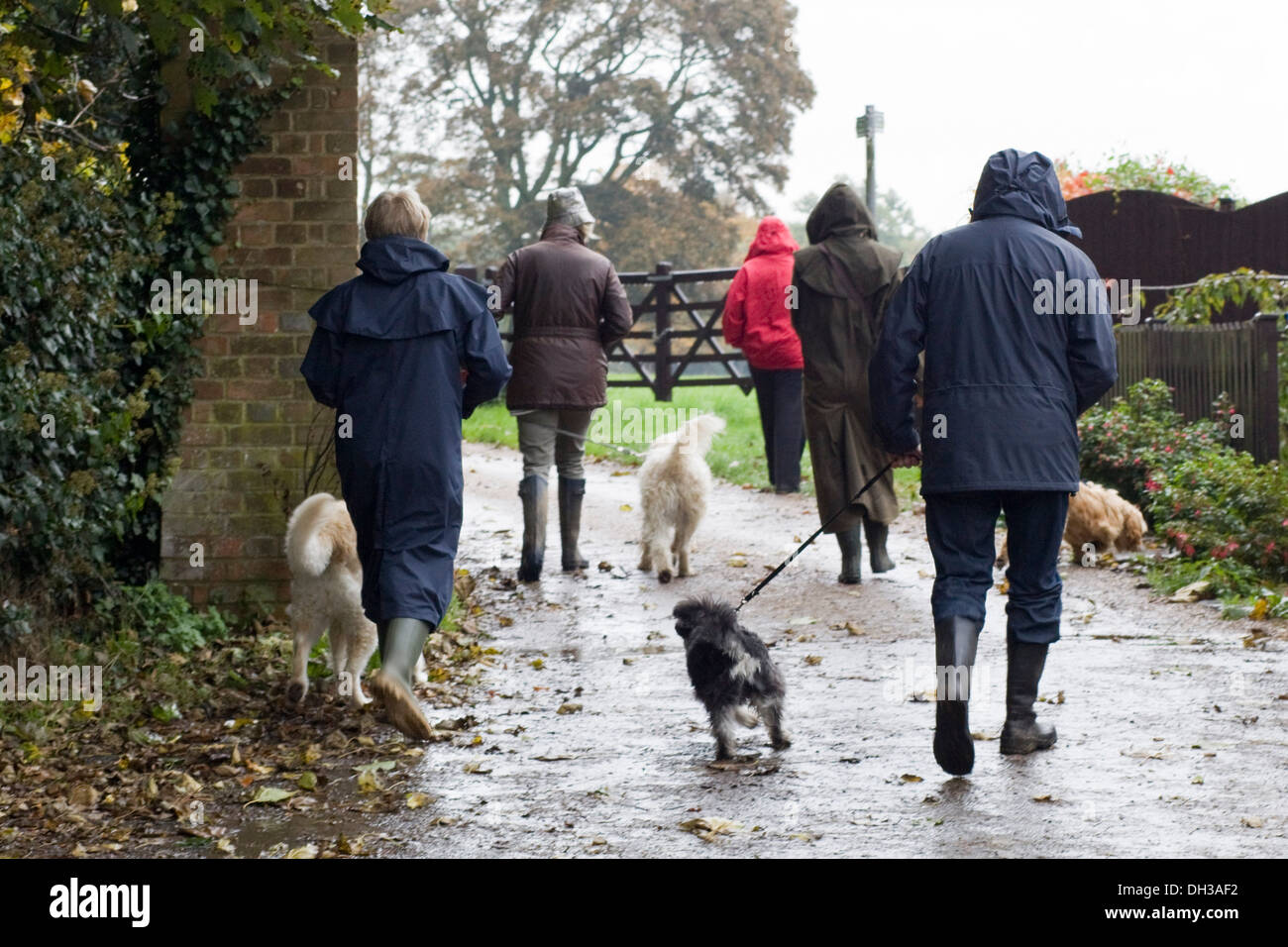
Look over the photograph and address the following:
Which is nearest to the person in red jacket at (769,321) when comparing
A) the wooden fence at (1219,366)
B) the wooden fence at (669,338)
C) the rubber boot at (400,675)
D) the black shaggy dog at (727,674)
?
the wooden fence at (1219,366)

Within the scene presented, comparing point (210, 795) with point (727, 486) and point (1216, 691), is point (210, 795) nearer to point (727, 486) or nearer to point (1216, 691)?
point (1216, 691)

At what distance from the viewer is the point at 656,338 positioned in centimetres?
2266

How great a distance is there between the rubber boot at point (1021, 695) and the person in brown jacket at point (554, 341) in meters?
4.52

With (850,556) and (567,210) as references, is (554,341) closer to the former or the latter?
(567,210)

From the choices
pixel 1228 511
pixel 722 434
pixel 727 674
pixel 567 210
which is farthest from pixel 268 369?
pixel 722 434

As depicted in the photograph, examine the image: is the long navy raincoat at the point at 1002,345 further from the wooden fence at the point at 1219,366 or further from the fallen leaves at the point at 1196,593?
the wooden fence at the point at 1219,366

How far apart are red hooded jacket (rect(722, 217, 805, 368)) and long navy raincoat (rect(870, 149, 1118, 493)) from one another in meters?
6.89

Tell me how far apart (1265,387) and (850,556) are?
4.17 metres

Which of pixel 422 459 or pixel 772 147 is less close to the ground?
pixel 772 147

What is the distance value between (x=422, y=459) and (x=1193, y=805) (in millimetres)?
2862

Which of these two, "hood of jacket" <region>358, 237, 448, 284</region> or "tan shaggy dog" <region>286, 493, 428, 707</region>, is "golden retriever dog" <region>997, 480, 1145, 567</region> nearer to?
"tan shaggy dog" <region>286, 493, 428, 707</region>

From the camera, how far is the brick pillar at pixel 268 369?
7773mm

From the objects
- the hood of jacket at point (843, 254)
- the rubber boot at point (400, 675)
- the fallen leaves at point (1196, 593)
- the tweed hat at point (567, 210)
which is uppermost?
the tweed hat at point (567, 210)

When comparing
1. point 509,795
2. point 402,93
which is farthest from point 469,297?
point 402,93
